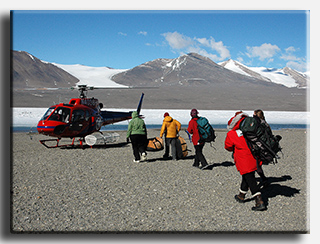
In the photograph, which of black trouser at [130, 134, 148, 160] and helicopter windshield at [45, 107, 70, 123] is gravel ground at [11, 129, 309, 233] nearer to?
black trouser at [130, 134, 148, 160]

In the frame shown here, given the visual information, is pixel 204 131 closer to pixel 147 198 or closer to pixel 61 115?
pixel 147 198

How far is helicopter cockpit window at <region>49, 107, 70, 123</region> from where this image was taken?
10867 mm

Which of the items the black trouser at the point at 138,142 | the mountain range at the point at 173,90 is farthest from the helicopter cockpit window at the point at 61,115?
the black trouser at the point at 138,142

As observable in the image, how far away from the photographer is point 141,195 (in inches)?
217

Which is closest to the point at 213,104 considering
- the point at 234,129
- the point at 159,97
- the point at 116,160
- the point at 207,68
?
the point at 159,97

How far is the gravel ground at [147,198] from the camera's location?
13.4ft

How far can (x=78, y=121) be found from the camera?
1146cm

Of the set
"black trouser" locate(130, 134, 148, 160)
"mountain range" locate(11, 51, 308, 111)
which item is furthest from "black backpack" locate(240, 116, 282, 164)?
"black trouser" locate(130, 134, 148, 160)

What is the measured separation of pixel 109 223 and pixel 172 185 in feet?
7.52

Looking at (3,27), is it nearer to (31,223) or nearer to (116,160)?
(31,223)

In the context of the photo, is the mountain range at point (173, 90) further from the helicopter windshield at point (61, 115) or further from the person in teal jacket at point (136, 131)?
the person in teal jacket at point (136, 131)

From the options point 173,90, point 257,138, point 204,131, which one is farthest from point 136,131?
point 173,90

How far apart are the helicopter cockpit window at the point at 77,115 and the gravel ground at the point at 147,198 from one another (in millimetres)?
2415

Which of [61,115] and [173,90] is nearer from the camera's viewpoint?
[61,115]
